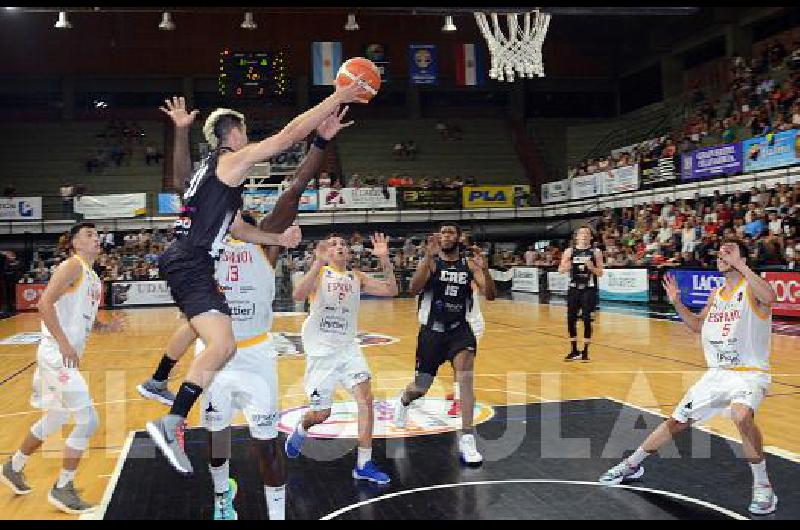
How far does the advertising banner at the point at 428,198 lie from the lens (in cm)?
3269

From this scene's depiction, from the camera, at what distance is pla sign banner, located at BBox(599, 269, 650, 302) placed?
76.7ft

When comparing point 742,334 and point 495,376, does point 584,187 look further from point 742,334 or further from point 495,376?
point 742,334

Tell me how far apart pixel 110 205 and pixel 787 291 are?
24.7 m

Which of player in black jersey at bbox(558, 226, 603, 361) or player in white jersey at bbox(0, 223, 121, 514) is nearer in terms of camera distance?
player in white jersey at bbox(0, 223, 121, 514)

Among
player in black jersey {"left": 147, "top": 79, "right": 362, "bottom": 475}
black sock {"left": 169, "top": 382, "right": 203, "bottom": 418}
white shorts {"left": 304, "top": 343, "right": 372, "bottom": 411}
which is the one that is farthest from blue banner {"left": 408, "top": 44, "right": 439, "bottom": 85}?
black sock {"left": 169, "top": 382, "right": 203, "bottom": 418}

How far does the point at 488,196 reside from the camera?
110 ft

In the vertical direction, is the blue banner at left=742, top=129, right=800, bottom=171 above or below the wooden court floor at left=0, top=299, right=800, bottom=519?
above

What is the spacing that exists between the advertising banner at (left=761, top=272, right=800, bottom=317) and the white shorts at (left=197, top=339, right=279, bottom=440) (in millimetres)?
15547

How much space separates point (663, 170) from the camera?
26.3m

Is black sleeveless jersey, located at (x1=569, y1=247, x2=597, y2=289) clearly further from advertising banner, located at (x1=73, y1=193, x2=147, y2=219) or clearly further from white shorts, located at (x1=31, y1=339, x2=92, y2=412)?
advertising banner, located at (x1=73, y1=193, x2=147, y2=219)

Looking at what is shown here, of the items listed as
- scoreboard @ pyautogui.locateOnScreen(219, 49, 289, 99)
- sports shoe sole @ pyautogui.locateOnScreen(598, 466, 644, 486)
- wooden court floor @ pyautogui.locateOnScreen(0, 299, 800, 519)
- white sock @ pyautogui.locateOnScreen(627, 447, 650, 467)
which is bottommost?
wooden court floor @ pyautogui.locateOnScreen(0, 299, 800, 519)

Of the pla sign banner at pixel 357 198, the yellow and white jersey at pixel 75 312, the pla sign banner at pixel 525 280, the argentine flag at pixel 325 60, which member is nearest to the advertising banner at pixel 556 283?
the pla sign banner at pixel 525 280

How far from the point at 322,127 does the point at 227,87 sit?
2693 centimetres

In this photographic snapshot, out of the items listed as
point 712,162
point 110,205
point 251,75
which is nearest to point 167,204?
point 110,205
